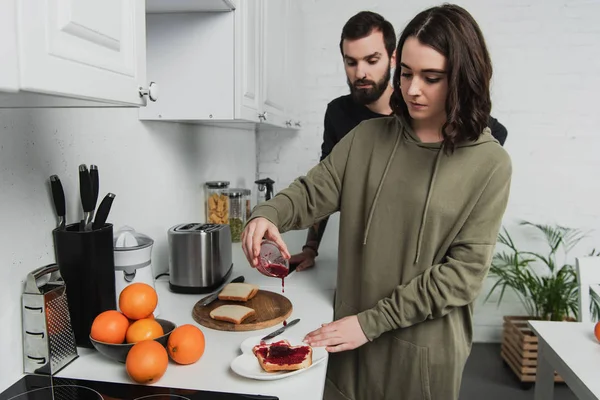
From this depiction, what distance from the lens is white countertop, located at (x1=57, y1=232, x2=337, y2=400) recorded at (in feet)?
3.23

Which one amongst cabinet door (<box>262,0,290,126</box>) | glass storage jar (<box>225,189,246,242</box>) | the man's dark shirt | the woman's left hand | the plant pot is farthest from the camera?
A: the plant pot

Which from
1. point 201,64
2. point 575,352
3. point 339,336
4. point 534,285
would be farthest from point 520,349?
point 201,64

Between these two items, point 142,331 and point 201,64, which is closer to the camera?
point 142,331

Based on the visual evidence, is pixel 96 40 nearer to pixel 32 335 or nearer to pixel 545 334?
pixel 32 335

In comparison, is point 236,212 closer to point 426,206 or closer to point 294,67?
point 294,67

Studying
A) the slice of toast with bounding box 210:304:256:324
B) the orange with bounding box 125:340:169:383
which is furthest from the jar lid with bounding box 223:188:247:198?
the orange with bounding box 125:340:169:383

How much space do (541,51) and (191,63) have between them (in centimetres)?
231

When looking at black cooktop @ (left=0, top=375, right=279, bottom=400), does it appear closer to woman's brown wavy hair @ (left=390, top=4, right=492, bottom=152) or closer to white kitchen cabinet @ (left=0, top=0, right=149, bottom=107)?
white kitchen cabinet @ (left=0, top=0, right=149, bottom=107)

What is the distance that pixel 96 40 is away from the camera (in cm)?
72

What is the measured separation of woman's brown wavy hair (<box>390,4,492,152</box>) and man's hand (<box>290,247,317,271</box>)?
2.81 ft

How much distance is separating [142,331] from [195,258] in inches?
19.7

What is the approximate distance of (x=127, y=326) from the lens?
3.43 feet

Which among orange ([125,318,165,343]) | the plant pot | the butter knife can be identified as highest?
orange ([125,318,165,343])

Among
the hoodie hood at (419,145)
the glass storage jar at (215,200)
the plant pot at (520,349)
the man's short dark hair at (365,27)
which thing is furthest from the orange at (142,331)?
the plant pot at (520,349)
